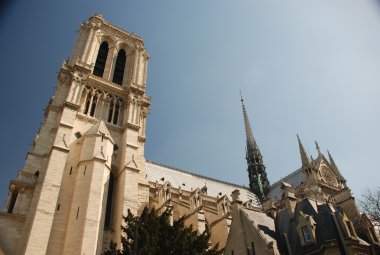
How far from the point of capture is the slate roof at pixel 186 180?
42.3m

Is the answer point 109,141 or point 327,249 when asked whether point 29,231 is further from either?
point 327,249

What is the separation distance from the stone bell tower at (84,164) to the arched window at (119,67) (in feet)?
0.44

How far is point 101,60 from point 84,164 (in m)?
16.8

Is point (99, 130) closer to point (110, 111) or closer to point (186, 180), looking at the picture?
point (110, 111)

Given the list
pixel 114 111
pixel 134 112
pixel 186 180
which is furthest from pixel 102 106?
pixel 186 180

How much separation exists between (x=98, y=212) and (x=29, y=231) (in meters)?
4.45

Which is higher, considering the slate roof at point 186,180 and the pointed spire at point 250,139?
the pointed spire at point 250,139

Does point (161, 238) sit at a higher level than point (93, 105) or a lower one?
lower

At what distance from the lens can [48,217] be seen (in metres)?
21.0

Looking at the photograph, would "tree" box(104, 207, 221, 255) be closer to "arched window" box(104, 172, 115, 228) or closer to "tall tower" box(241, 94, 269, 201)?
"arched window" box(104, 172, 115, 228)

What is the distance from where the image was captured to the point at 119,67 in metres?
38.8

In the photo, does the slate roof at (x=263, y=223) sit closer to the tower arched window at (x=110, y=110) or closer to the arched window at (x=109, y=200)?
the arched window at (x=109, y=200)

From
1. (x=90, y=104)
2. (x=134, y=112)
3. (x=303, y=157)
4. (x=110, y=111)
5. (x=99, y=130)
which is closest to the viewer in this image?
(x=99, y=130)

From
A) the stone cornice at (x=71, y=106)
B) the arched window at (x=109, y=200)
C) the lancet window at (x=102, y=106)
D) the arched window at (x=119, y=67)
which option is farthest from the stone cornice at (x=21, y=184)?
the arched window at (x=119, y=67)
